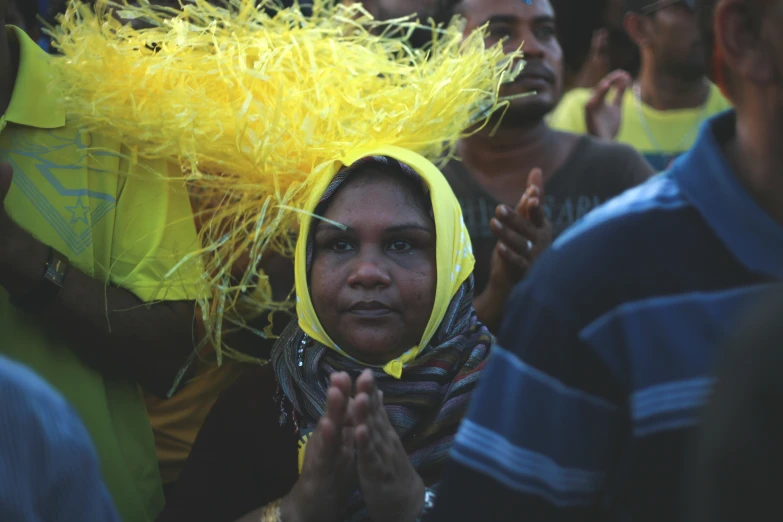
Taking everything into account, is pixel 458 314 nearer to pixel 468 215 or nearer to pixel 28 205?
pixel 468 215

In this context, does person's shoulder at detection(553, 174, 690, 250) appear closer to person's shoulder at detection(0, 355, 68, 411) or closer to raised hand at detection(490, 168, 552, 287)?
person's shoulder at detection(0, 355, 68, 411)

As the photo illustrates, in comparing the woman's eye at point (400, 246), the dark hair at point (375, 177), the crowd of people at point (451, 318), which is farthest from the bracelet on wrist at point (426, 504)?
the dark hair at point (375, 177)

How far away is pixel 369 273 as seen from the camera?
2.32 metres

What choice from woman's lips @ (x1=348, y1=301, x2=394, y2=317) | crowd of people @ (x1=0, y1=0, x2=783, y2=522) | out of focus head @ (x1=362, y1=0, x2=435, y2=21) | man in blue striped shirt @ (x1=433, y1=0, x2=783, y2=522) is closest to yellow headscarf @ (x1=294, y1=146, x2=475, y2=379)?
crowd of people @ (x1=0, y1=0, x2=783, y2=522)

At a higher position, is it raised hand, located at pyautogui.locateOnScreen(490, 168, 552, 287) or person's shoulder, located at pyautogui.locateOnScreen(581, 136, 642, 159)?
person's shoulder, located at pyautogui.locateOnScreen(581, 136, 642, 159)

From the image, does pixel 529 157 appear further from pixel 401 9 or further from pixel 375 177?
pixel 375 177

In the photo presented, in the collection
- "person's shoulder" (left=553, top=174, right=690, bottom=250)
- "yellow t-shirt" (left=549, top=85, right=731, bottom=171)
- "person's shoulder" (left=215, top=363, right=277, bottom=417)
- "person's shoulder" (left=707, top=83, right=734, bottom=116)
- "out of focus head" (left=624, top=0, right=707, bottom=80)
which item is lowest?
"person's shoulder" (left=215, top=363, right=277, bottom=417)

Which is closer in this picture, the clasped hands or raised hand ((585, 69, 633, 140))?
the clasped hands

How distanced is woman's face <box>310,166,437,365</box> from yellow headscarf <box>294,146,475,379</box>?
0.09 feet

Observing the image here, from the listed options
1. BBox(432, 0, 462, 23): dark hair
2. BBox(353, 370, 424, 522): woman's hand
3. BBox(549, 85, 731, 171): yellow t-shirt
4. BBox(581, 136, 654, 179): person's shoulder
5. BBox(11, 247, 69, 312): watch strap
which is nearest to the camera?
BBox(353, 370, 424, 522): woman's hand

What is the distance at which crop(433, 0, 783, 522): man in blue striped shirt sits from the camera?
4.24 ft

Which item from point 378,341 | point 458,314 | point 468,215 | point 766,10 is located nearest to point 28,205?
point 378,341

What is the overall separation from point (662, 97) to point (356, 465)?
287 cm

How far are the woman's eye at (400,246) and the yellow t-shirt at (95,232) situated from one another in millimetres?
531
